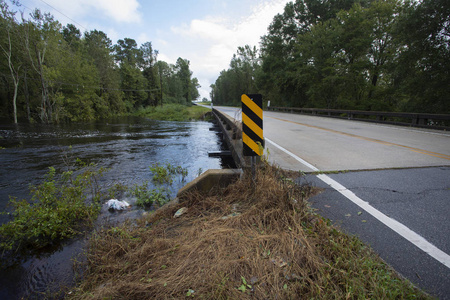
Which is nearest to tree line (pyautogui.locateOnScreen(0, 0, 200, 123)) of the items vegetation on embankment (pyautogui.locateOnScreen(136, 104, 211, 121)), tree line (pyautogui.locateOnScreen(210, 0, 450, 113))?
vegetation on embankment (pyautogui.locateOnScreen(136, 104, 211, 121))

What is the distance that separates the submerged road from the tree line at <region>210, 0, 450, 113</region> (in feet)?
38.2

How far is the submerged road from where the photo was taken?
195 cm

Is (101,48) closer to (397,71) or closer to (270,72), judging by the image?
(270,72)

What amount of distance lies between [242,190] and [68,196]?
10.5 ft

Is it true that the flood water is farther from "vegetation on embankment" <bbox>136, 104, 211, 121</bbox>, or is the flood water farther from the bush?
"vegetation on embankment" <bbox>136, 104, 211, 121</bbox>

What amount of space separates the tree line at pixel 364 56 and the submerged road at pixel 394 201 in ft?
38.2

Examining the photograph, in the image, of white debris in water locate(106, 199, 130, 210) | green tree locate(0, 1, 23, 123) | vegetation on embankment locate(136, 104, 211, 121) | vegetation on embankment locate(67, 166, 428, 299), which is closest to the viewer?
vegetation on embankment locate(67, 166, 428, 299)

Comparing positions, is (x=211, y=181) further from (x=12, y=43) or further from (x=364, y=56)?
(x=12, y=43)

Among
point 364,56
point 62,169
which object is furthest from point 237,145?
point 364,56

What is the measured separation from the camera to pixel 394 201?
307 centimetres

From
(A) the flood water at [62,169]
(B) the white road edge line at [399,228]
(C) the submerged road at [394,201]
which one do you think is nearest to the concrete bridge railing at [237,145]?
(C) the submerged road at [394,201]

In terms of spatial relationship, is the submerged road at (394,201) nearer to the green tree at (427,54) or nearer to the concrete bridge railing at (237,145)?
the concrete bridge railing at (237,145)

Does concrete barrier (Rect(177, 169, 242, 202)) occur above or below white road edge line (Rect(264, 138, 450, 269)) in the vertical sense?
above

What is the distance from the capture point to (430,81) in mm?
13547
